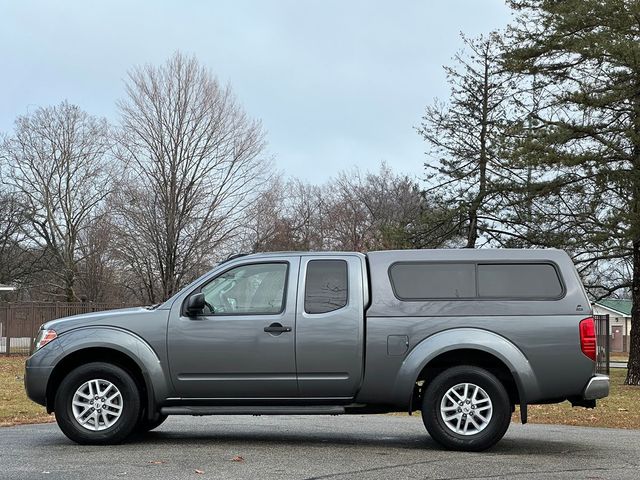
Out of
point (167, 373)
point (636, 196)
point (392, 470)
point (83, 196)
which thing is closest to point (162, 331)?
point (167, 373)

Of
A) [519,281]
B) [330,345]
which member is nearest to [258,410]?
[330,345]

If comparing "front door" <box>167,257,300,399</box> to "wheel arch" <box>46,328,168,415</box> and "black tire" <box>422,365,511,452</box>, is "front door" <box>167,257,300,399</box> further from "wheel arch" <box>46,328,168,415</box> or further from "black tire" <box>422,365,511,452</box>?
"black tire" <box>422,365,511,452</box>

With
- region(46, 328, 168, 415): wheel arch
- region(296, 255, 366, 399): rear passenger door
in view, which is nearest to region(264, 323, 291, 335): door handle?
region(296, 255, 366, 399): rear passenger door

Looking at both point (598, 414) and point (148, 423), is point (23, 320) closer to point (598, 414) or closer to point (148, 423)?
point (598, 414)

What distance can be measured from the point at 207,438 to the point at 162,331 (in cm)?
146

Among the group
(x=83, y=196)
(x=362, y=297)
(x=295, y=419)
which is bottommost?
(x=295, y=419)

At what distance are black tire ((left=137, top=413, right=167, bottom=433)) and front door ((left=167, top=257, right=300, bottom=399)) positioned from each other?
573 millimetres

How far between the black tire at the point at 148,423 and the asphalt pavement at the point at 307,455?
0.45 feet

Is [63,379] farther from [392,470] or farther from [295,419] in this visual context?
[295,419]

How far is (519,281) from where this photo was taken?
28.5ft

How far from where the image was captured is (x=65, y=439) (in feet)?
30.2

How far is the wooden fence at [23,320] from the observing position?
3278 centimetres

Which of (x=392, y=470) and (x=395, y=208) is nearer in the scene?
(x=392, y=470)

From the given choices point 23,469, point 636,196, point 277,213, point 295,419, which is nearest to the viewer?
point 23,469
